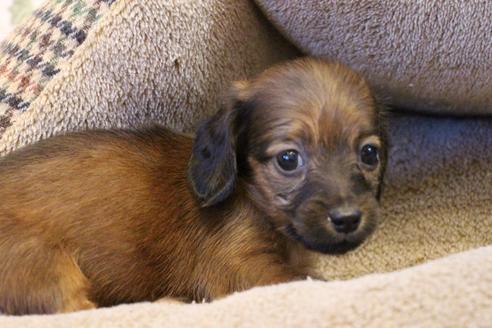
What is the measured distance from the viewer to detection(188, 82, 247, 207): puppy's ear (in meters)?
1.65

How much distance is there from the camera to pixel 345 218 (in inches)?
59.1

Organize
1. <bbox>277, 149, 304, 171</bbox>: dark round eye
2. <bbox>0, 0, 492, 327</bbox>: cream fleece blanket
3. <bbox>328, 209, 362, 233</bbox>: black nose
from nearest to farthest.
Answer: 1. <bbox>0, 0, 492, 327</bbox>: cream fleece blanket
2. <bbox>328, 209, 362, 233</bbox>: black nose
3. <bbox>277, 149, 304, 171</bbox>: dark round eye

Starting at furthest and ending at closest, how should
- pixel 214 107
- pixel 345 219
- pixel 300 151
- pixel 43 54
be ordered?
pixel 214 107 → pixel 43 54 → pixel 300 151 → pixel 345 219

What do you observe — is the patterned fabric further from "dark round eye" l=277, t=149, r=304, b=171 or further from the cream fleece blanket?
"dark round eye" l=277, t=149, r=304, b=171

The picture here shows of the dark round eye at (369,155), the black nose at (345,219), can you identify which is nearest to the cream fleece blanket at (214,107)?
the black nose at (345,219)

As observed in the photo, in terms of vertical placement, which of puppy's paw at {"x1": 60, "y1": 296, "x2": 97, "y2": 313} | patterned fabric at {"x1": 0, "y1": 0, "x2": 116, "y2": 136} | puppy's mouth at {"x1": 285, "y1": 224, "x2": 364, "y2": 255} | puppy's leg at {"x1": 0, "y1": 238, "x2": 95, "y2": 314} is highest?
patterned fabric at {"x1": 0, "y1": 0, "x2": 116, "y2": 136}

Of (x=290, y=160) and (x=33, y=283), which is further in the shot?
(x=290, y=160)

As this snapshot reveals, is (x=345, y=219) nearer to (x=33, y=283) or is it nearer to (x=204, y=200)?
(x=204, y=200)

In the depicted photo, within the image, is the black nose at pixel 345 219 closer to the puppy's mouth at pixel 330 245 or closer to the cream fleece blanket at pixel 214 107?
the puppy's mouth at pixel 330 245

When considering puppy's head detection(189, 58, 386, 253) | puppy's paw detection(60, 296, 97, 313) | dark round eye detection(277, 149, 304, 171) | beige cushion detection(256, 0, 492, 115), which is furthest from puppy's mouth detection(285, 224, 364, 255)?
beige cushion detection(256, 0, 492, 115)

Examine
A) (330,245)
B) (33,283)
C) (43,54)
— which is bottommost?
(330,245)

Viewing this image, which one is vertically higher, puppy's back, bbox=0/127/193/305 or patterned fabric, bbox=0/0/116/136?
patterned fabric, bbox=0/0/116/136

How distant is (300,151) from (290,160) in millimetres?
30

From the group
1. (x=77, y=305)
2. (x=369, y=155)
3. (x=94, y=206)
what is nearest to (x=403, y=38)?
(x=369, y=155)
